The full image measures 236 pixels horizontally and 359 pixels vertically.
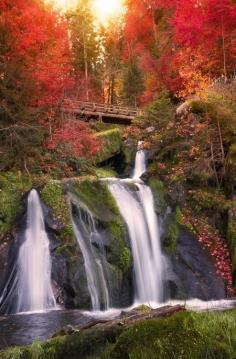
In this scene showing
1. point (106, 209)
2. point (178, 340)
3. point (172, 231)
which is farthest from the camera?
point (172, 231)

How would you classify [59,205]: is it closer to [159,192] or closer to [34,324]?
[34,324]

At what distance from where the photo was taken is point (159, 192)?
14531 millimetres

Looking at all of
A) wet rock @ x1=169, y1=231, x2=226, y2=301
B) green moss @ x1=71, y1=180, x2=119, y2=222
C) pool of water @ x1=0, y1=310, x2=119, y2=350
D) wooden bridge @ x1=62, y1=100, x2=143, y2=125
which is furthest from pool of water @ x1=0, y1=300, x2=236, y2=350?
wooden bridge @ x1=62, y1=100, x2=143, y2=125

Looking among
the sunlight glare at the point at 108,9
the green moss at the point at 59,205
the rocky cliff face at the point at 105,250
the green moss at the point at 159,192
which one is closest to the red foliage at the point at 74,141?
the rocky cliff face at the point at 105,250

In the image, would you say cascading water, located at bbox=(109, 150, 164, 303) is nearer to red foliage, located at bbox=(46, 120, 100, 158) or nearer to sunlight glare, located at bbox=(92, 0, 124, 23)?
red foliage, located at bbox=(46, 120, 100, 158)

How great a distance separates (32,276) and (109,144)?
10.0 metres

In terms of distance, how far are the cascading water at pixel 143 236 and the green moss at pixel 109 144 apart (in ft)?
13.8

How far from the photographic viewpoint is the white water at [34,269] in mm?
10039

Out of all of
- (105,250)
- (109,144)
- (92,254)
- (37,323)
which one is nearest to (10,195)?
(92,254)

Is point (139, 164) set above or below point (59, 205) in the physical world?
above

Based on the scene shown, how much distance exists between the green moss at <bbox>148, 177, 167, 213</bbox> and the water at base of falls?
173 inches

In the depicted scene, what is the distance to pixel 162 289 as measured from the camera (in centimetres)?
1168

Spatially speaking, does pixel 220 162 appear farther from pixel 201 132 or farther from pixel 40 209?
pixel 40 209

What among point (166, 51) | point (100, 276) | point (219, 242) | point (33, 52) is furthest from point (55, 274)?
Answer: point (166, 51)
